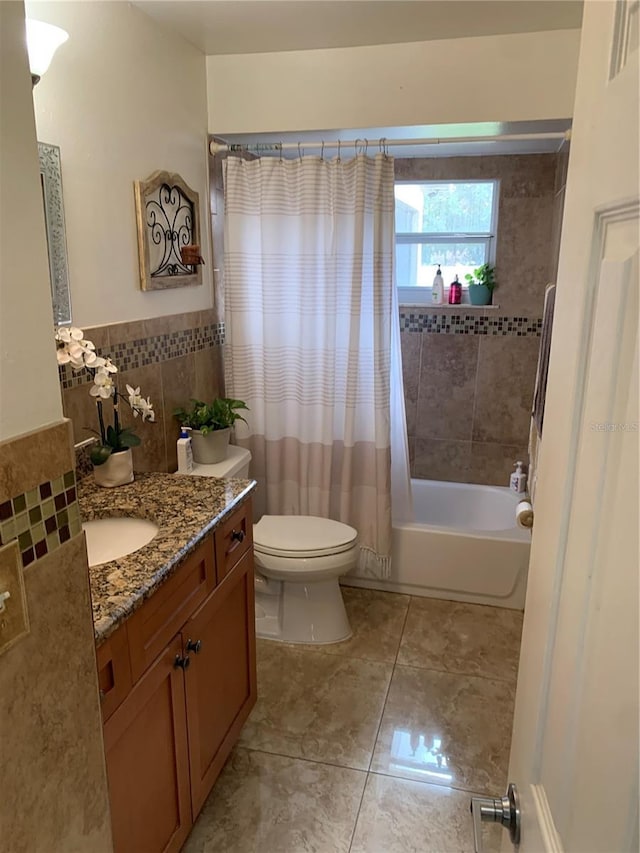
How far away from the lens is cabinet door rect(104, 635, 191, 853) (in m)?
1.29

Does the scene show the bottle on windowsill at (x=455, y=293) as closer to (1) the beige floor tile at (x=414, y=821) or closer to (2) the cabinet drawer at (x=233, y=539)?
(2) the cabinet drawer at (x=233, y=539)

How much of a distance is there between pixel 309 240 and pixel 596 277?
2208 millimetres

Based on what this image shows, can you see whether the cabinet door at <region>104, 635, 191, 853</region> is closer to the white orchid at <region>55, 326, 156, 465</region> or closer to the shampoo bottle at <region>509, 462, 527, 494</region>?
the white orchid at <region>55, 326, 156, 465</region>

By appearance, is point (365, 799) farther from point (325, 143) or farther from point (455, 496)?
point (325, 143)

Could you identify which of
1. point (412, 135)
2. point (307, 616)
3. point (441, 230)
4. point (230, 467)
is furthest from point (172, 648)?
point (441, 230)

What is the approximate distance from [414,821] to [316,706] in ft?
1.85

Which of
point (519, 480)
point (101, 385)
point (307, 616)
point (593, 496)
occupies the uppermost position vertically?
point (593, 496)

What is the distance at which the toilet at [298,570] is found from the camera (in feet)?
8.18

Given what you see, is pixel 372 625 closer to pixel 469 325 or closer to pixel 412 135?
pixel 469 325

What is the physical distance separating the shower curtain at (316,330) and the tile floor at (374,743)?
55 cm

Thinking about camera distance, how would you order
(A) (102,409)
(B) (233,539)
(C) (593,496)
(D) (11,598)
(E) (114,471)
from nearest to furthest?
(C) (593,496) < (D) (11,598) < (B) (233,539) < (E) (114,471) < (A) (102,409)

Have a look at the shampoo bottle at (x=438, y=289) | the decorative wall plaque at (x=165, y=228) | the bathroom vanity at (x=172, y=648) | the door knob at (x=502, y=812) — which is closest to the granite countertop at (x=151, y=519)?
the bathroom vanity at (x=172, y=648)

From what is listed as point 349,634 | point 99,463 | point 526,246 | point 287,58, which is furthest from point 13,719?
point 526,246

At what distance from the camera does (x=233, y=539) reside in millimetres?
1836
